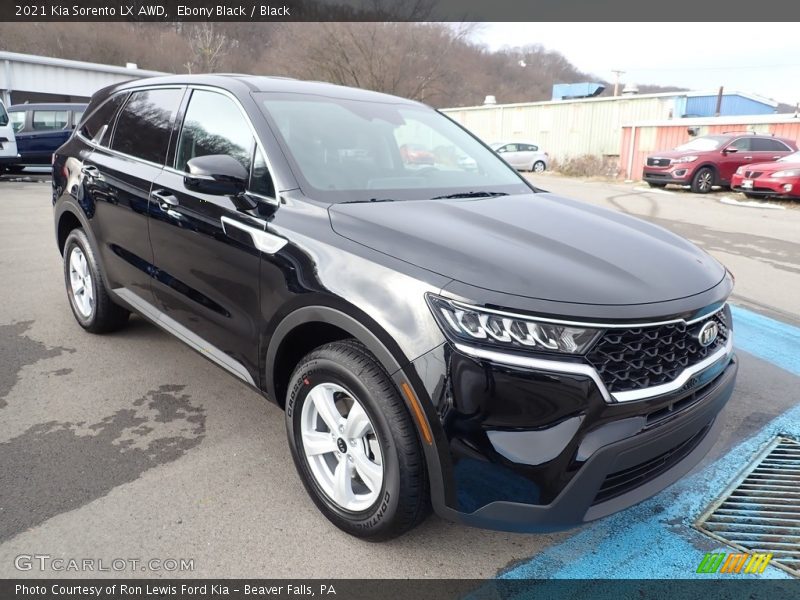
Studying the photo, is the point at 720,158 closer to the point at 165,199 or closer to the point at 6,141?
the point at 165,199

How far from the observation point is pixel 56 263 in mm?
6789

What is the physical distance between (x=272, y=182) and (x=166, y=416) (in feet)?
5.08

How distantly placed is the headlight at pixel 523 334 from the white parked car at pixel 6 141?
53.1 ft

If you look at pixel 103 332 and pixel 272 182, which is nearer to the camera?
pixel 272 182

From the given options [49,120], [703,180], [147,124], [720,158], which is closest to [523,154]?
[703,180]

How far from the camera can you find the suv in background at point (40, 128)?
16141 mm

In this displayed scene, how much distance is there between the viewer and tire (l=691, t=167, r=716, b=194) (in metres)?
17.3

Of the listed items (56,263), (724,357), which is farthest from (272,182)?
(56,263)

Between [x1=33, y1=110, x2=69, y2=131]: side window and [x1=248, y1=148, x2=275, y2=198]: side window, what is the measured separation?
16.6m

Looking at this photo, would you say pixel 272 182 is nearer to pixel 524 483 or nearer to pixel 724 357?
pixel 524 483

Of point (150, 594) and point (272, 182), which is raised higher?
point (272, 182)

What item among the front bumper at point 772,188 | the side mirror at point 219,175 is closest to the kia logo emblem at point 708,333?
the side mirror at point 219,175

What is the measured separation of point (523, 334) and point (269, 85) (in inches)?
84.2

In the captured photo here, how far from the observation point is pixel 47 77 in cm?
2988
